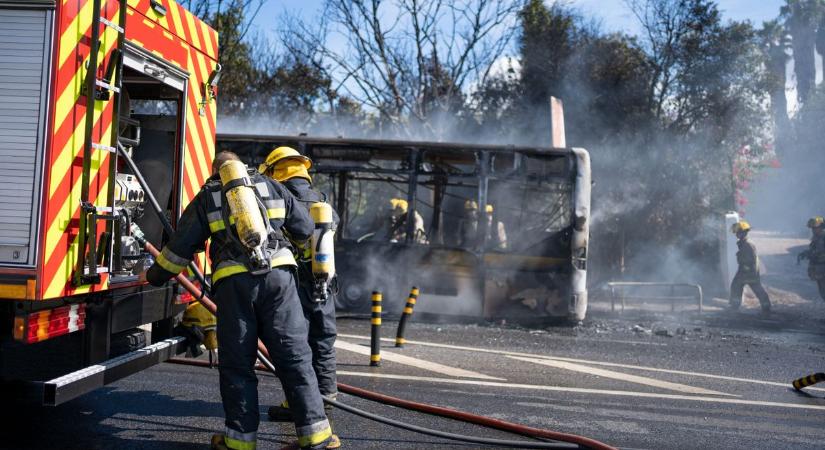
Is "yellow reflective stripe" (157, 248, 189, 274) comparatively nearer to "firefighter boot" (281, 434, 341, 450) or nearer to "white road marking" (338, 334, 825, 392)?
"firefighter boot" (281, 434, 341, 450)

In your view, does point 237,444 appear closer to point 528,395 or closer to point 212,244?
point 212,244

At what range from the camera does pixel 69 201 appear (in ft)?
13.0

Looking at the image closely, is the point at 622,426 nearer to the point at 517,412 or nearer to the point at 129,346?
the point at 517,412

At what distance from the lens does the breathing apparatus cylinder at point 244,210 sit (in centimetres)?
397

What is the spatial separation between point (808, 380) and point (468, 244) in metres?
6.55

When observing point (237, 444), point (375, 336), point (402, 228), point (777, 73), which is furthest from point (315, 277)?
point (777, 73)

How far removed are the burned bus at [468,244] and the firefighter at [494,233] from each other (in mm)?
23

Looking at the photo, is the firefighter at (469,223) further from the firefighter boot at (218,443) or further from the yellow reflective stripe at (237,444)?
the yellow reflective stripe at (237,444)

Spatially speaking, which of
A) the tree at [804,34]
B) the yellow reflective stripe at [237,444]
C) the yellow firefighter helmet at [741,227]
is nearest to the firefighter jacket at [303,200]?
the yellow reflective stripe at [237,444]

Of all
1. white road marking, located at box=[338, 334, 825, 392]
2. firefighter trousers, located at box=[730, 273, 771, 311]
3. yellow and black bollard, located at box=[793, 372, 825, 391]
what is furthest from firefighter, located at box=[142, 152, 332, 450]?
firefighter trousers, located at box=[730, 273, 771, 311]

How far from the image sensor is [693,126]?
18.0 metres

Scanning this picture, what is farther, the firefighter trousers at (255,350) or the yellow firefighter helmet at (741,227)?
the yellow firefighter helmet at (741,227)

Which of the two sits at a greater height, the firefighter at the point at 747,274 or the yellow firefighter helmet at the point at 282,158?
the yellow firefighter helmet at the point at 282,158

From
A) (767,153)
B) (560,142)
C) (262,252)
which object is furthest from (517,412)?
(767,153)
